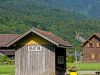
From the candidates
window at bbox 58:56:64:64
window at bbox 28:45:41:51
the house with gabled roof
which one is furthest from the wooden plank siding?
the house with gabled roof

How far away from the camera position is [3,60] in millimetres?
84250

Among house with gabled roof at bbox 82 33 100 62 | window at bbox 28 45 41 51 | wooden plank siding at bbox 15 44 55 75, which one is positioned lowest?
wooden plank siding at bbox 15 44 55 75

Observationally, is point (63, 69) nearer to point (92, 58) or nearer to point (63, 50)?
point (63, 50)

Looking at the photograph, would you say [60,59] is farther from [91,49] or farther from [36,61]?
[91,49]

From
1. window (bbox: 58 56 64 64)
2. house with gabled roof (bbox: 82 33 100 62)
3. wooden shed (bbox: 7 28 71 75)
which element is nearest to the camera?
wooden shed (bbox: 7 28 71 75)

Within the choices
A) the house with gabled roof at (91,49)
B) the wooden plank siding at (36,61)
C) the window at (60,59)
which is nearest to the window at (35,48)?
the wooden plank siding at (36,61)

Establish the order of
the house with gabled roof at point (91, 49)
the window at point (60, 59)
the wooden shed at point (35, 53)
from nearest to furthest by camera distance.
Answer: the wooden shed at point (35, 53) < the window at point (60, 59) < the house with gabled roof at point (91, 49)

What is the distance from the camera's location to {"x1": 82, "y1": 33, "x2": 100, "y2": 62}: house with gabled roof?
102 meters

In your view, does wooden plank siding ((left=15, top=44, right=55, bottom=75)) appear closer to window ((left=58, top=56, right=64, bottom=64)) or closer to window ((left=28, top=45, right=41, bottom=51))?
window ((left=28, top=45, right=41, bottom=51))

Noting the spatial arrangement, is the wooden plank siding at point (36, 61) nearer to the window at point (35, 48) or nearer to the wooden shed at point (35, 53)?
the wooden shed at point (35, 53)

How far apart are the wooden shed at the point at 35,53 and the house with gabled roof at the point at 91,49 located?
2619 inches

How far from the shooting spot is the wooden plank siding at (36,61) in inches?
1366

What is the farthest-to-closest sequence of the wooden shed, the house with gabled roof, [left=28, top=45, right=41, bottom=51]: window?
the house with gabled roof → [left=28, top=45, right=41, bottom=51]: window → the wooden shed

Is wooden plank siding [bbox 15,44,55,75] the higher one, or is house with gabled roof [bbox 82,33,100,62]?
house with gabled roof [bbox 82,33,100,62]
